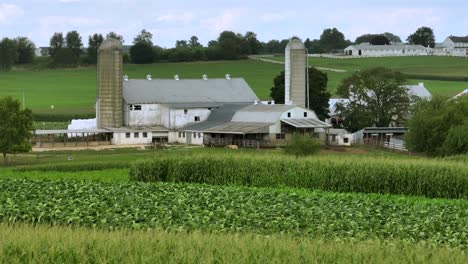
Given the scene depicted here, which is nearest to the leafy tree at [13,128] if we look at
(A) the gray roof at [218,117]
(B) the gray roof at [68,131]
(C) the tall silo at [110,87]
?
(B) the gray roof at [68,131]

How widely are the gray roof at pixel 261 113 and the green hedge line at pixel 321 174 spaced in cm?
2965

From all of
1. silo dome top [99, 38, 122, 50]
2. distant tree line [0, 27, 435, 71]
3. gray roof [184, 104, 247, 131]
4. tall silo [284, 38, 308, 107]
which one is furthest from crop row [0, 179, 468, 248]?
distant tree line [0, 27, 435, 71]

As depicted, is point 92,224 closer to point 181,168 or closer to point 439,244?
point 439,244

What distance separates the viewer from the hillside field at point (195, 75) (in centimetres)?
10331

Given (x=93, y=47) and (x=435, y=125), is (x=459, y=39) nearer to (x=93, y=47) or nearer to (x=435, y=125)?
(x=93, y=47)

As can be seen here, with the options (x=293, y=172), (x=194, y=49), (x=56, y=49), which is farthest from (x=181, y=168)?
(x=56, y=49)

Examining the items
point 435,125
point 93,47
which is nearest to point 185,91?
point 435,125

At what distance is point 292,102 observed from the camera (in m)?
71.3

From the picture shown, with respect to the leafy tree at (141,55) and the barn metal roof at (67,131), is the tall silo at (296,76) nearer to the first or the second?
the barn metal roof at (67,131)

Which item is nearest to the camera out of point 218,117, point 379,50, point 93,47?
point 218,117

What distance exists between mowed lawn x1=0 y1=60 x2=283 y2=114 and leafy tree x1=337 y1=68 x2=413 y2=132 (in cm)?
2666

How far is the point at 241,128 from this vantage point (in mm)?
62781

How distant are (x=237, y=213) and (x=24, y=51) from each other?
142m

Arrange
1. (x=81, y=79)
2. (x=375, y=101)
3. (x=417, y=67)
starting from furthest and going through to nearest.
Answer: (x=417, y=67) → (x=81, y=79) → (x=375, y=101)
